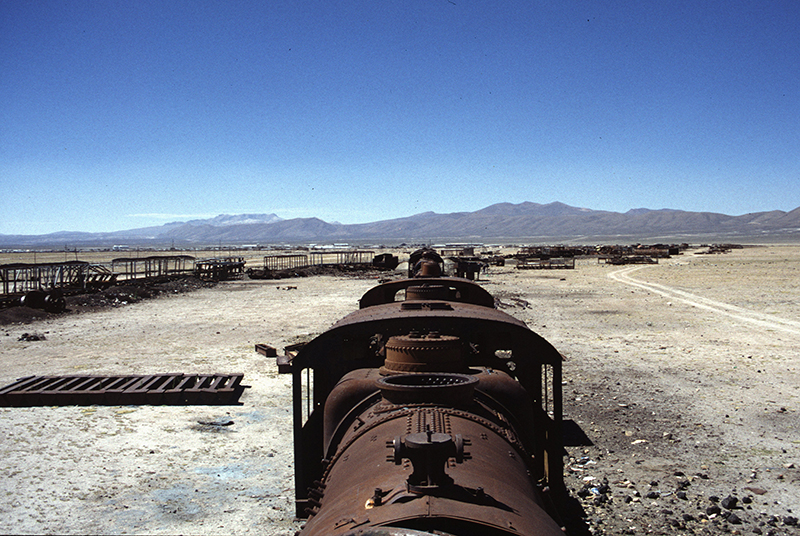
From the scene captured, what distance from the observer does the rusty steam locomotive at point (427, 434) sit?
2.95 meters

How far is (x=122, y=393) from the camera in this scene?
36.7 feet

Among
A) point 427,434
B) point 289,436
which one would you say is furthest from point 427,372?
point 289,436

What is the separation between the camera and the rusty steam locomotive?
2947 millimetres

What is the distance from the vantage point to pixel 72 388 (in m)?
11.8

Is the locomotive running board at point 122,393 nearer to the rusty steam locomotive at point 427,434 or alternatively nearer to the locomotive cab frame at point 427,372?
the rusty steam locomotive at point 427,434

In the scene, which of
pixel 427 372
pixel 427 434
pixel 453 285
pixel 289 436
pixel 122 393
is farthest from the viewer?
pixel 122 393

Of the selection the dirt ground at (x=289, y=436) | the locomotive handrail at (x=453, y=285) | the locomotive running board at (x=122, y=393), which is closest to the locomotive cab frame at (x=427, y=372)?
the dirt ground at (x=289, y=436)

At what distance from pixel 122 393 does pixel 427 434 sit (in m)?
9.98

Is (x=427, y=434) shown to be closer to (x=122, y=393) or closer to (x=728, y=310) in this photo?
(x=122, y=393)

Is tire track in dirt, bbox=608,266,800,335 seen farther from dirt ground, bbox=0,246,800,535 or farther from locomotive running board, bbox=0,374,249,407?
locomotive running board, bbox=0,374,249,407

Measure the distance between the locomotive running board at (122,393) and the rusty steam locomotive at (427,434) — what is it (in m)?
5.34

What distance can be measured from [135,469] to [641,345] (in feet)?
Result: 45.9

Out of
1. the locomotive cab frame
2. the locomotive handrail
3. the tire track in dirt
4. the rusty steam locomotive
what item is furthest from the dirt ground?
the locomotive handrail

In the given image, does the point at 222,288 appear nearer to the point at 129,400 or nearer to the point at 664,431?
the point at 129,400
